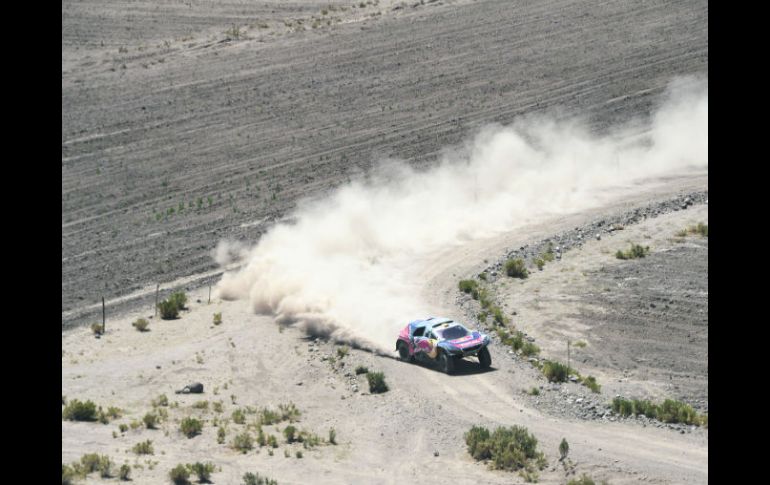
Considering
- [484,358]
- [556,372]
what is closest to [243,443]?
[484,358]

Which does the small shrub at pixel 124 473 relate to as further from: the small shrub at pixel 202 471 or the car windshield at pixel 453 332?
the car windshield at pixel 453 332

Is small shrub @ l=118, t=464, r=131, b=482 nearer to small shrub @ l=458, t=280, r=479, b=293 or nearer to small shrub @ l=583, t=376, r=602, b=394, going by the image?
small shrub @ l=583, t=376, r=602, b=394

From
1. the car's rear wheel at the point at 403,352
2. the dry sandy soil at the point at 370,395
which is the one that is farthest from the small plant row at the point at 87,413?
the car's rear wheel at the point at 403,352

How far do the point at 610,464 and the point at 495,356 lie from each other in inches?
344

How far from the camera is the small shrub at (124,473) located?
79.0 feet

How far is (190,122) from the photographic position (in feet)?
205

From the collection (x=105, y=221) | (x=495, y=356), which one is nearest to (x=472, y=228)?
(x=495, y=356)

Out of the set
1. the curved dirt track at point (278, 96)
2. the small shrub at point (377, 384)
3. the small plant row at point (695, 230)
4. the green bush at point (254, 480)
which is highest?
the curved dirt track at point (278, 96)

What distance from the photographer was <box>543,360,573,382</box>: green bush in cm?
2995

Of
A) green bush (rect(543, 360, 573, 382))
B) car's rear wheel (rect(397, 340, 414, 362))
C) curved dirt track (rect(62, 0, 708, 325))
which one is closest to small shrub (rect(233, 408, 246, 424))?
car's rear wheel (rect(397, 340, 414, 362))

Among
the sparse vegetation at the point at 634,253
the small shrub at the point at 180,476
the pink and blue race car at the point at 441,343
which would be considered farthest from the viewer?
the sparse vegetation at the point at 634,253

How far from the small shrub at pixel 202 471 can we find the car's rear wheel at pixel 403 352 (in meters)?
9.40

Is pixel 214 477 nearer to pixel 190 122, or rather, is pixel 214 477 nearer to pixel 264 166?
pixel 264 166
